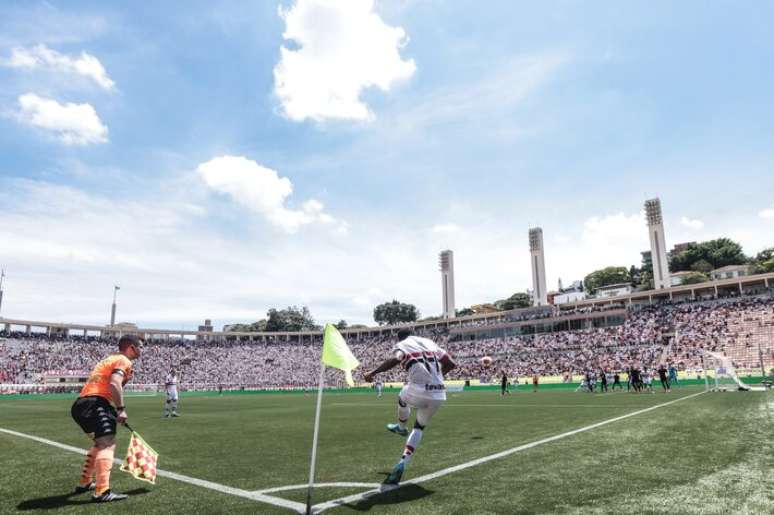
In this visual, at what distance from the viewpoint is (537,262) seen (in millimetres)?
89688

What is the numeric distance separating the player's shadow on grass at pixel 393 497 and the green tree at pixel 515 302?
136429mm

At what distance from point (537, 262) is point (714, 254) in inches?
2335

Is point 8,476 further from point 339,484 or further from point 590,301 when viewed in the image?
point 590,301

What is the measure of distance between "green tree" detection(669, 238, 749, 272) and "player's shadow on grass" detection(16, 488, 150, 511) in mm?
139004

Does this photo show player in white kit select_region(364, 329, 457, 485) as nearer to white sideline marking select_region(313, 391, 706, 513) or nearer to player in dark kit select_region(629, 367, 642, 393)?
white sideline marking select_region(313, 391, 706, 513)

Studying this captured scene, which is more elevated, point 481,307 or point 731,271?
point 731,271

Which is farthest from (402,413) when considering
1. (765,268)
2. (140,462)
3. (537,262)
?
(765,268)

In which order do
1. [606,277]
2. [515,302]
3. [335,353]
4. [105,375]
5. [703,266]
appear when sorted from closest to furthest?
[335,353]
[105,375]
[703,266]
[606,277]
[515,302]

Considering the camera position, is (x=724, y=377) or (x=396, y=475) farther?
(x=724, y=377)

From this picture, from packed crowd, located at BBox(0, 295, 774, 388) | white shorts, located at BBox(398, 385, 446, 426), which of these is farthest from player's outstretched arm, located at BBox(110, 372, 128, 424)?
packed crowd, located at BBox(0, 295, 774, 388)

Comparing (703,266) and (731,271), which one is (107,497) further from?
(703,266)

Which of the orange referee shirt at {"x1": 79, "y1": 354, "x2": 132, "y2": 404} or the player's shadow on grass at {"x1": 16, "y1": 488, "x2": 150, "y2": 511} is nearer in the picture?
the player's shadow on grass at {"x1": 16, "y1": 488, "x2": 150, "y2": 511}

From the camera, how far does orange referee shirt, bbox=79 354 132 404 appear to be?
6230 millimetres

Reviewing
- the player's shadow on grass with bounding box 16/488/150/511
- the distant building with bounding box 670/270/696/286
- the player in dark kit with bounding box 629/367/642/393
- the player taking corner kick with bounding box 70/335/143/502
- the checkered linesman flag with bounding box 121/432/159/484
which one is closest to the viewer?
the player's shadow on grass with bounding box 16/488/150/511
